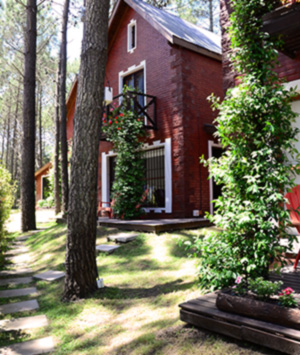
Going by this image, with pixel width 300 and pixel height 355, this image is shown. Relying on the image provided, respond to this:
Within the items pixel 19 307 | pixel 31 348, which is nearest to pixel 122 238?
pixel 19 307

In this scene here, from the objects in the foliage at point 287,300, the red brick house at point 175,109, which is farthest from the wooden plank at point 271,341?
the red brick house at point 175,109

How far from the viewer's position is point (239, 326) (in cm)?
266

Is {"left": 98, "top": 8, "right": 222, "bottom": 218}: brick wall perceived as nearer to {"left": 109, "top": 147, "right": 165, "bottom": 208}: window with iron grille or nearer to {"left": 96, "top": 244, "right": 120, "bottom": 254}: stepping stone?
{"left": 109, "top": 147, "right": 165, "bottom": 208}: window with iron grille

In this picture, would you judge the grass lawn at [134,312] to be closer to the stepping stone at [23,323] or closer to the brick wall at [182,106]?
the stepping stone at [23,323]

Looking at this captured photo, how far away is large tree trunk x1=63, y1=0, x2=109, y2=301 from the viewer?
463 centimetres

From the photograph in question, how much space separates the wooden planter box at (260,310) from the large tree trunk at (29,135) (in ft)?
31.9

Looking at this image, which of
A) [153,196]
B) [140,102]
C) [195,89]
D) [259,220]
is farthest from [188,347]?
[140,102]

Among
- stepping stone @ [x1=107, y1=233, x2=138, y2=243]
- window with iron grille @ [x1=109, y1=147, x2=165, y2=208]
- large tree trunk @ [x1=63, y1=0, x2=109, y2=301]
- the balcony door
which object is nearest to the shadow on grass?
large tree trunk @ [x1=63, y1=0, x2=109, y2=301]

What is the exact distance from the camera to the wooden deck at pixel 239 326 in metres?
2.35

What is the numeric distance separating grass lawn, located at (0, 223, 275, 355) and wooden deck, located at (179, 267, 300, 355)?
8 cm

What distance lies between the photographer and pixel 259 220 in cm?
318

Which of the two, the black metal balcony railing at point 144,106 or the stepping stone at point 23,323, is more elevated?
the black metal balcony railing at point 144,106

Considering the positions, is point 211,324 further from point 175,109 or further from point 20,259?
point 175,109

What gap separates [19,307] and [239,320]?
3276mm
